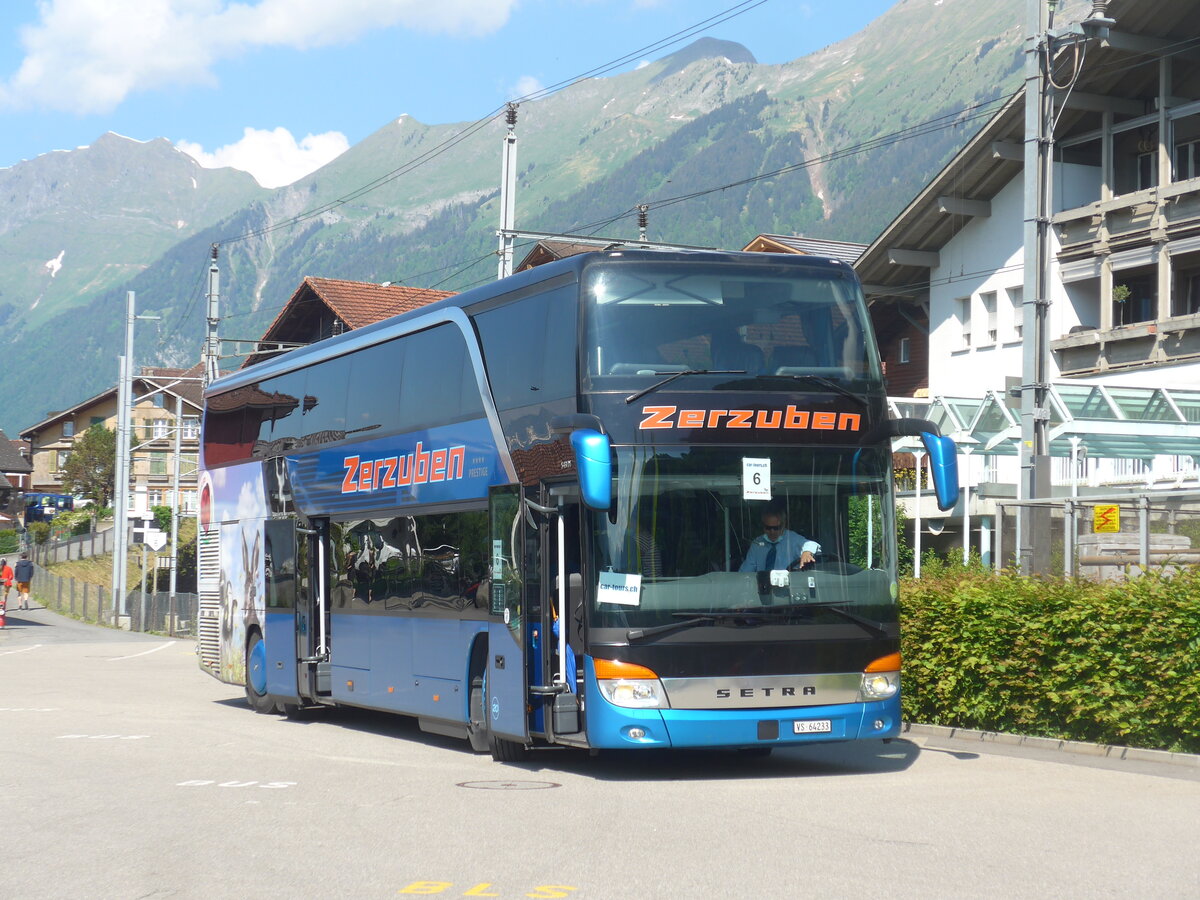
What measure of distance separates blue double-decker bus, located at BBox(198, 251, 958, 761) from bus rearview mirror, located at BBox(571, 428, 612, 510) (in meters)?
0.02

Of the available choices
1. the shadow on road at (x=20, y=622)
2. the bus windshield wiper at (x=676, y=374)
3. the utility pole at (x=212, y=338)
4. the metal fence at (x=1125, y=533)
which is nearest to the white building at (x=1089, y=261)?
the metal fence at (x=1125, y=533)

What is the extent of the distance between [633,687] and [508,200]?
20.1 meters

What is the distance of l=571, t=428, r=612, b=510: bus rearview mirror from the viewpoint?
1173 cm

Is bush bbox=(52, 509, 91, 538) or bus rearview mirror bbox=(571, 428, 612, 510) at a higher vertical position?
bush bbox=(52, 509, 91, 538)

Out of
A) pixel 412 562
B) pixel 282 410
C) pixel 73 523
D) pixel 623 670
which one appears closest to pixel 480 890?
pixel 623 670

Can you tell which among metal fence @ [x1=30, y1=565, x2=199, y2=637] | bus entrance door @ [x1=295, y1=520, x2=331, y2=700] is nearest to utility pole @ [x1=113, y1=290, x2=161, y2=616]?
metal fence @ [x1=30, y1=565, x2=199, y2=637]

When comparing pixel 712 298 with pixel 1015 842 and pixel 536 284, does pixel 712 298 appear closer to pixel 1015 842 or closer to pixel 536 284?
pixel 536 284

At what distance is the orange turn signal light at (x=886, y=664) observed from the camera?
12930mm

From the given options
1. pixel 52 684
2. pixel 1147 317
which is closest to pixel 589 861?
pixel 52 684

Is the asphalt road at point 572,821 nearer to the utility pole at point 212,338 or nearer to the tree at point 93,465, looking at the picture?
the utility pole at point 212,338

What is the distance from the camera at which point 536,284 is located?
1384 centimetres

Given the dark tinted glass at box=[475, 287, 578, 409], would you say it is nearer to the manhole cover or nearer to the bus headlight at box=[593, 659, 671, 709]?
the bus headlight at box=[593, 659, 671, 709]

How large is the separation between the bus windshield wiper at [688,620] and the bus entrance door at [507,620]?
53.2 inches

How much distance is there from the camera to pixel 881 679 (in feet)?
42.6
